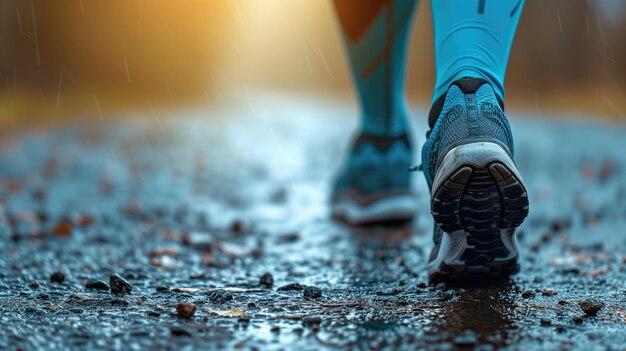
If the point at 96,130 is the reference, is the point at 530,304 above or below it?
below

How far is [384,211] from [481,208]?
139cm

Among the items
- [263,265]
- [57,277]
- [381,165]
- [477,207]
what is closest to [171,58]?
[381,165]

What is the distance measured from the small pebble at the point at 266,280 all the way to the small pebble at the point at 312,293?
0.52 ft

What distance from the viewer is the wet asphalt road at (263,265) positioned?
129 centimetres

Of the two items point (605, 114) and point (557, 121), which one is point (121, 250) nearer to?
point (557, 121)

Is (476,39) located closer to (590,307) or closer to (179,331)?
(590,307)

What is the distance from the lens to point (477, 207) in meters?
1.44

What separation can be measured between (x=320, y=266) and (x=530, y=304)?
717 millimetres

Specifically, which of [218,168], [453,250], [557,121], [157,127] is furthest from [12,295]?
[557,121]

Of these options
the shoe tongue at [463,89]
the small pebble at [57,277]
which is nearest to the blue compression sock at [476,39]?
the shoe tongue at [463,89]

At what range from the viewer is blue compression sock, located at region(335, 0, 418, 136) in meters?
2.54

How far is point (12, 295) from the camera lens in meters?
1.62

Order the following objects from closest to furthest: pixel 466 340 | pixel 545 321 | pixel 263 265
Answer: pixel 466 340
pixel 545 321
pixel 263 265

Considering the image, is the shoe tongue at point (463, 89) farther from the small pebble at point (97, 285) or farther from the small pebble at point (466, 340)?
the small pebble at point (97, 285)
